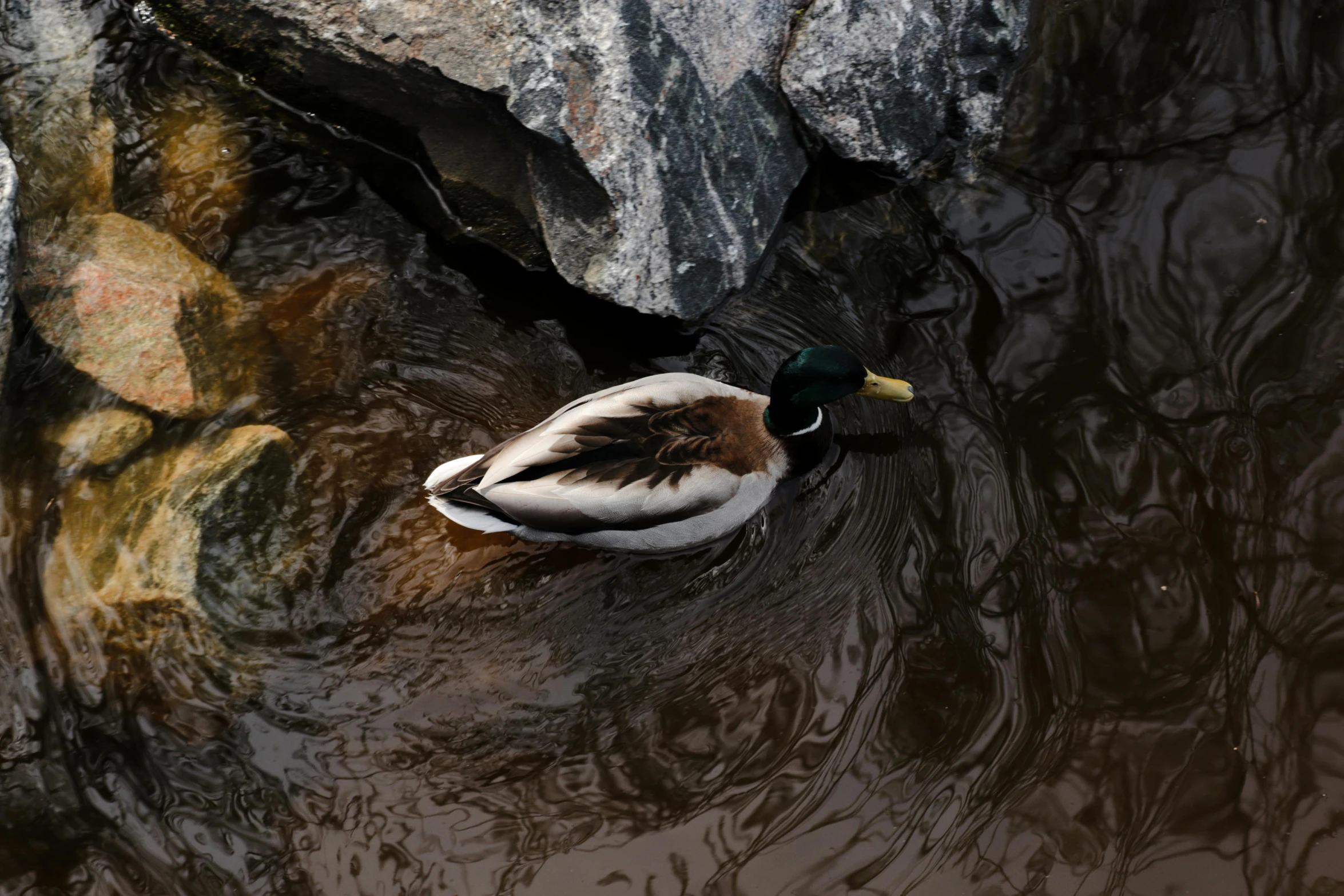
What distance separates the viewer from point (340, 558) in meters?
3.63

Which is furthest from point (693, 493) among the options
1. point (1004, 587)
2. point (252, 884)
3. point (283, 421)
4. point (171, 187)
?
point (171, 187)

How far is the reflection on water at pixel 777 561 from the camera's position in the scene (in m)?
3.18

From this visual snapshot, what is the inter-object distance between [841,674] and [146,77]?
367 cm

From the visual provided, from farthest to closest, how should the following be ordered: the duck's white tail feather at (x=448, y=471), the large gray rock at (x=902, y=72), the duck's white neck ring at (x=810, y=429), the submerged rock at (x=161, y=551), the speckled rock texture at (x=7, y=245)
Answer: the large gray rock at (x=902, y=72) < the duck's white neck ring at (x=810, y=429) < the duck's white tail feather at (x=448, y=471) < the speckled rock texture at (x=7, y=245) < the submerged rock at (x=161, y=551)

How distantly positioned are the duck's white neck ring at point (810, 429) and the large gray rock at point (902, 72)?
1.11 meters

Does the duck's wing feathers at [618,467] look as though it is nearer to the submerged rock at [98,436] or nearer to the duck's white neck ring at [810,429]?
the duck's white neck ring at [810,429]

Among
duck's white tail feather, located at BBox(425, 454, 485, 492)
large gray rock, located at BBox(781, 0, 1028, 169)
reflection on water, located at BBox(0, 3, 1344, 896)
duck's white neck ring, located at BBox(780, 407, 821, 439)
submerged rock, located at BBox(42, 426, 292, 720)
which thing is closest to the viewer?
reflection on water, located at BBox(0, 3, 1344, 896)

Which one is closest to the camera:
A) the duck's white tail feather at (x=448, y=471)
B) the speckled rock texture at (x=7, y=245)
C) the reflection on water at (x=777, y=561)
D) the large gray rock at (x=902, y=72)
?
the reflection on water at (x=777, y=561)

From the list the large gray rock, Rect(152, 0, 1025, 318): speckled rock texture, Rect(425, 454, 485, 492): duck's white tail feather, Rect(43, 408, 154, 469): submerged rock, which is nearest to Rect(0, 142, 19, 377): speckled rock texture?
Rect(43, 408, 154, 469): submerged rock

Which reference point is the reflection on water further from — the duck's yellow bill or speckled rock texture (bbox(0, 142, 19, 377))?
the duck's yellow bill

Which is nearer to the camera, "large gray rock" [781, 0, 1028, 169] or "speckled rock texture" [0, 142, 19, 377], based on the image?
"speckled rock texture" [0, 142, 19, 377]

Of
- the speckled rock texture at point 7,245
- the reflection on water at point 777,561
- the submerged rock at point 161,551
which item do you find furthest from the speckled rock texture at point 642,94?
the submerged rock at point 161,551

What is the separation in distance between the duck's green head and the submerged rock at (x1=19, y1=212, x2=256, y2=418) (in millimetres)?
1952

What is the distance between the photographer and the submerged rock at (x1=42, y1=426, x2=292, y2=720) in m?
3.40
